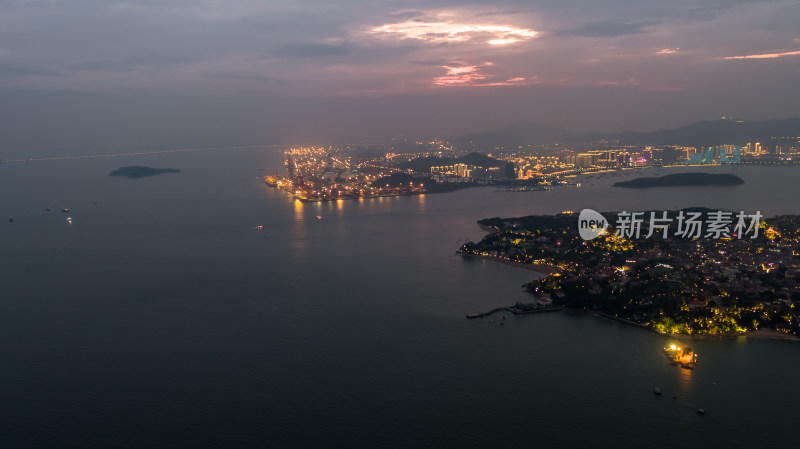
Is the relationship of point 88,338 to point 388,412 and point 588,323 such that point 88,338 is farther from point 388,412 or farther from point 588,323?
point 588,323

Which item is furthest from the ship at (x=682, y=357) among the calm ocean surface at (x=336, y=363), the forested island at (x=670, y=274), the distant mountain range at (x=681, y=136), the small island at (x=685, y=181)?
the distant mountain range at (x=681, y=136)

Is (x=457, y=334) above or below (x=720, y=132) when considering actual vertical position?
below

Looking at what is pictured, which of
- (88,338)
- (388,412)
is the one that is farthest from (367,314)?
(88,338)

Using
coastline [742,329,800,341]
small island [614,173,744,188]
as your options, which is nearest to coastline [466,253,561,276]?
coastline [742,329,800,341]

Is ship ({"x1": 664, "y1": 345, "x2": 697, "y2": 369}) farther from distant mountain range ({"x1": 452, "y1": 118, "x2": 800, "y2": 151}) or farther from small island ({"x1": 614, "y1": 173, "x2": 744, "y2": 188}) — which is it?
distant mountain range ({"x1": 452, "y1": 118, "x2": 800, "y2": 151})

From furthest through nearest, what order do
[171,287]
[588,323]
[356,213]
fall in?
[356,213] < [171,287] < [588,323]
